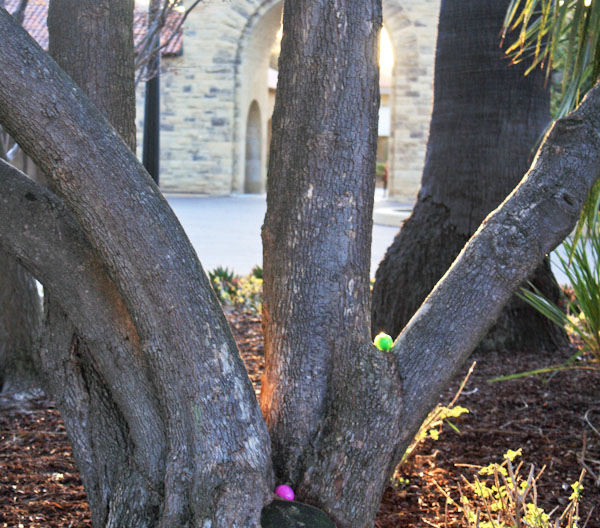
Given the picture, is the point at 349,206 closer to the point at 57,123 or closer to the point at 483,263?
the point at 483,263

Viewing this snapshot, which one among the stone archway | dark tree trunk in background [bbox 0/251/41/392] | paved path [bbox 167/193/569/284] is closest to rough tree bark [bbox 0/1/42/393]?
dark tree trunk in background [bbox 0/251/41/392]

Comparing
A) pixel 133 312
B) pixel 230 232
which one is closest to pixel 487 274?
pixel 133 312

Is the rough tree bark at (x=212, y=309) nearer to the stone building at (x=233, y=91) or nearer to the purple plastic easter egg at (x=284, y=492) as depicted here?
the purple plastic easter egg at (x=284, y=492)

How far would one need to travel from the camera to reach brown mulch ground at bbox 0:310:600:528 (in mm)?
2723

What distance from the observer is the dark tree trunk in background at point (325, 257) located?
2.19 meters

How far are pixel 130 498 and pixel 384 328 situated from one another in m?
3.14

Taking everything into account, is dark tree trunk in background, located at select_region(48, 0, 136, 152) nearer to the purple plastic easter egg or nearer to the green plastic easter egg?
the green plastic easter egg

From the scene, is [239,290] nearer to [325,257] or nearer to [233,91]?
[325,257]

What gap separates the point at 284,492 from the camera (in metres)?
2.19

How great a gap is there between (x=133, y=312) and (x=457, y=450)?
6.48 ft

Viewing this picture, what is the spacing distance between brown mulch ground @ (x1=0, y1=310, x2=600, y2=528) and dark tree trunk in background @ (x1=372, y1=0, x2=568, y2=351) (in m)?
0.50

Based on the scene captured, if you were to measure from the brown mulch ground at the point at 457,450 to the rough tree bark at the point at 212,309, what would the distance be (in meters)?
0.47

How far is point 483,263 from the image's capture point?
223 centimetres

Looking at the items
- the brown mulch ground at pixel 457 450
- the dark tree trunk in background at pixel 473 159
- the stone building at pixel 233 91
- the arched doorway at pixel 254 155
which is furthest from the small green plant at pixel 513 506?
the arched doorway at pixel 254 155
